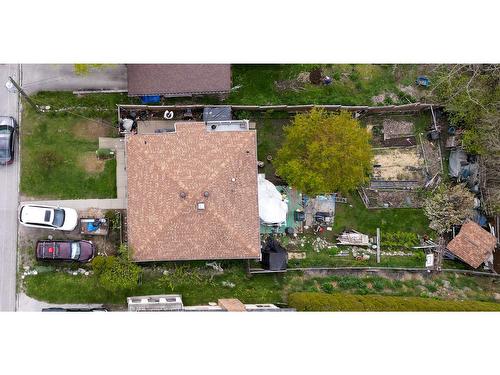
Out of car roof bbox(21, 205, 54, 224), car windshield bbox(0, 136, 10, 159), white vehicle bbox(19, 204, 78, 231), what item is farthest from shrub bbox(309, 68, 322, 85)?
car windshield bbox(0, 136, 10, 159)

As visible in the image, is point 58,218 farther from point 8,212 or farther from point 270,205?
point 270,205

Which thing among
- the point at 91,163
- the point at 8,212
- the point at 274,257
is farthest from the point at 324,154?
the point at 8,212

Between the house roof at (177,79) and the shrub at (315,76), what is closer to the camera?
the house roof at (177,79)

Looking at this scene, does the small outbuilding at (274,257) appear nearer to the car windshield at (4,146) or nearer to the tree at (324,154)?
the tree at (324,154)

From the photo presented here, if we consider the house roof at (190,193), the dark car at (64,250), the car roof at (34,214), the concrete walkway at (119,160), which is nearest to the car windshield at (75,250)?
the dark car at (64,250)

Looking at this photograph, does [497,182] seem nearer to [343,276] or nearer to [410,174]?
[410,174]
